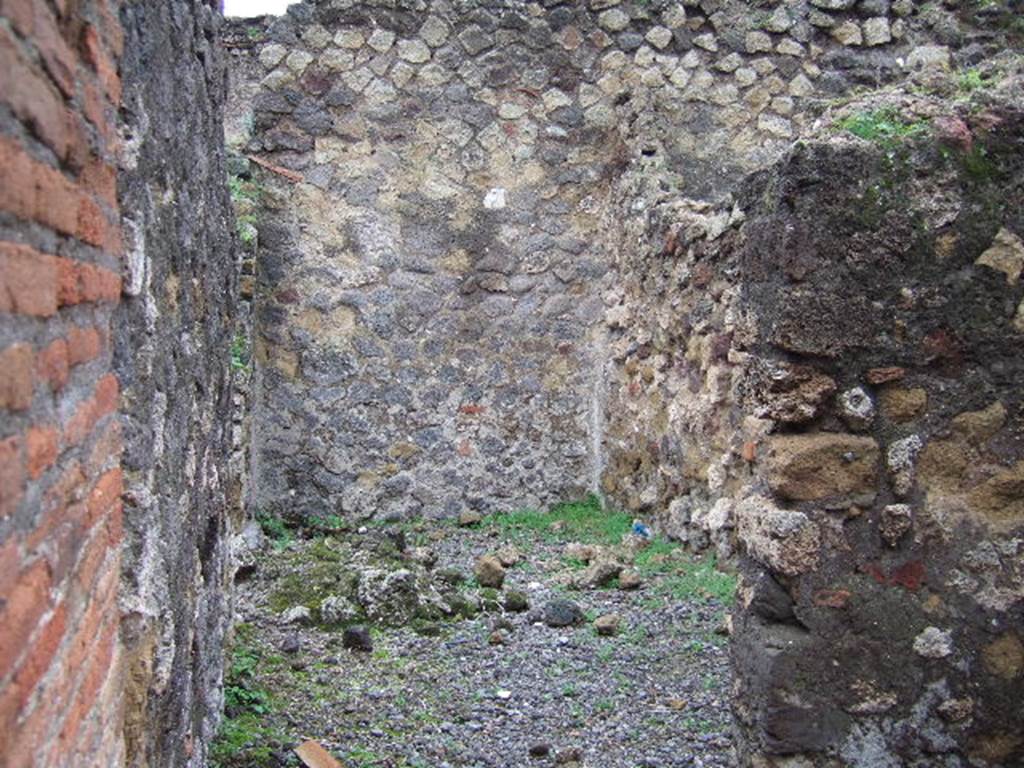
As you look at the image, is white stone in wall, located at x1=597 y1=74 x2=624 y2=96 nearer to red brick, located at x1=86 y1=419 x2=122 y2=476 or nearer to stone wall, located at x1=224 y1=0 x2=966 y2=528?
stone wall, located at x1=224 y1=0 x2=966 y2=528

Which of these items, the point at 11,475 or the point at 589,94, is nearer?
the point at 11,475

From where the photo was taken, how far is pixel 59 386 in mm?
1477

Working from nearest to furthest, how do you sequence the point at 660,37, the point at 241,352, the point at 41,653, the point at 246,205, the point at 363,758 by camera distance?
the point at 41,653 < the point at 363,758 < the point at 241,352 < the point at 246,205 < the point at 660,37

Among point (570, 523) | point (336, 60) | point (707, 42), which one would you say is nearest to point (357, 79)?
point (336, 60)

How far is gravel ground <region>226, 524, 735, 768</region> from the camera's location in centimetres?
308

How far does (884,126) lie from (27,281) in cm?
215

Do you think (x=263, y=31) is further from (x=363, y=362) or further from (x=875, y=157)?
(x=875, y=157)

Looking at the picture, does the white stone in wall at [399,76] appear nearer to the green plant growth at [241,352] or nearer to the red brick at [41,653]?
the green plant growth at [241,352]

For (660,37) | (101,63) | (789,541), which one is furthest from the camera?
(660,37)

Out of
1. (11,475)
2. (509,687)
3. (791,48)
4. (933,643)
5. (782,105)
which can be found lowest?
(509,687)

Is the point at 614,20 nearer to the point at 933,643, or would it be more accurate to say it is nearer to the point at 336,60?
the point at 336,60

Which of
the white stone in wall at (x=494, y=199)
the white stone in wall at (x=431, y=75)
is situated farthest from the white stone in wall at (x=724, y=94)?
the white stone in wall at (x=431, y=75)

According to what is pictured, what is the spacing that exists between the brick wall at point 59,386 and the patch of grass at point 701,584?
281 centimetres

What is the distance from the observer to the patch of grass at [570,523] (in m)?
5.55
